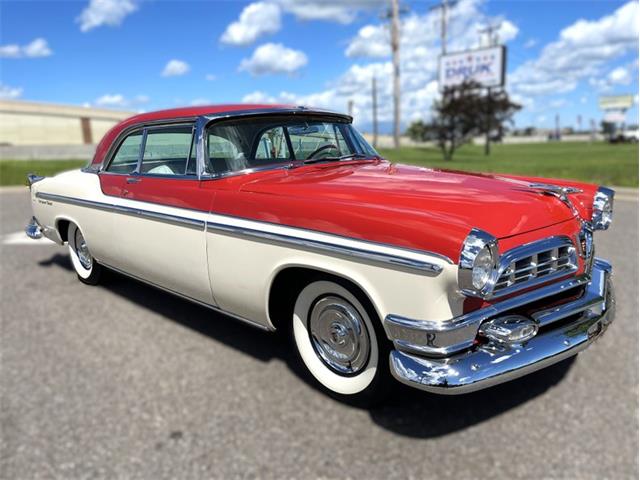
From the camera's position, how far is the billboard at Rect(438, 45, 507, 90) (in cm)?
12356

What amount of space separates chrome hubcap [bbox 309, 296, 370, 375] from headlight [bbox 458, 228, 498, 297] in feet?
1.47

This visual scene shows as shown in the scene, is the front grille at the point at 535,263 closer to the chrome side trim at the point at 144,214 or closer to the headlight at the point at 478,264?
the headlight at the point at 478,264

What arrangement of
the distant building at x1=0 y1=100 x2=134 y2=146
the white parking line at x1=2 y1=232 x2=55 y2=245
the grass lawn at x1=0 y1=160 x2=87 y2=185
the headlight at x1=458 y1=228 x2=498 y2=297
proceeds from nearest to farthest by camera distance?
the headlight at x1=458 y1=228 x2=498 y2=297 → the white parking line at x1=2 y1=232 x2=55 y2=245 → the grass lawn at x1=0 y1=160 x2=87 y2=185 → the distant building at x1=0 y1=100 x2=134 y2=146

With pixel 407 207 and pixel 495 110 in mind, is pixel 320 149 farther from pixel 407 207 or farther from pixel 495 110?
pixel 495 110

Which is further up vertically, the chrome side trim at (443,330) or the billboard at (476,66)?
the billboard at (476,66)

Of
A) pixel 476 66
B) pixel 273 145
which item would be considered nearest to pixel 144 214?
pixel 273 145

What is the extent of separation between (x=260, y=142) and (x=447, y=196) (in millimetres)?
1106

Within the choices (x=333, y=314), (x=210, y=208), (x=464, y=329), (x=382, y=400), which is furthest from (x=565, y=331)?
(x=210, y=208)

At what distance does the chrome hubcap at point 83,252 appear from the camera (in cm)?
220

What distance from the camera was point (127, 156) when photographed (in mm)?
2242

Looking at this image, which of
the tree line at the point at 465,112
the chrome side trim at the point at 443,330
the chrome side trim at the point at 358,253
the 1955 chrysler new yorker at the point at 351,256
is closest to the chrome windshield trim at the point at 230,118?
the 1955 chrysler new yorker at the point at 351,256

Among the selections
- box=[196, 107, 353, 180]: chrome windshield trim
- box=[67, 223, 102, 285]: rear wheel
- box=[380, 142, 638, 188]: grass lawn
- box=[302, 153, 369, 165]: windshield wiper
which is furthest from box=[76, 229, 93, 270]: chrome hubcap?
box=[380, 142, 638, 188]: grass lawn

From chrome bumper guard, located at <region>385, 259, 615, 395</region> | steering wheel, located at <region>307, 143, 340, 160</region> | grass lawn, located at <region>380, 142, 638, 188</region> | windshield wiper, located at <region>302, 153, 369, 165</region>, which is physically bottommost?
grass lawn, located at <region>380, 142, 638, 188</region>

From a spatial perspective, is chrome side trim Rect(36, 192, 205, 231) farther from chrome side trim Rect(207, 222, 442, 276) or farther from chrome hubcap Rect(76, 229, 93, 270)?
chrome side trim Rect(207, 222, 442, 276)
